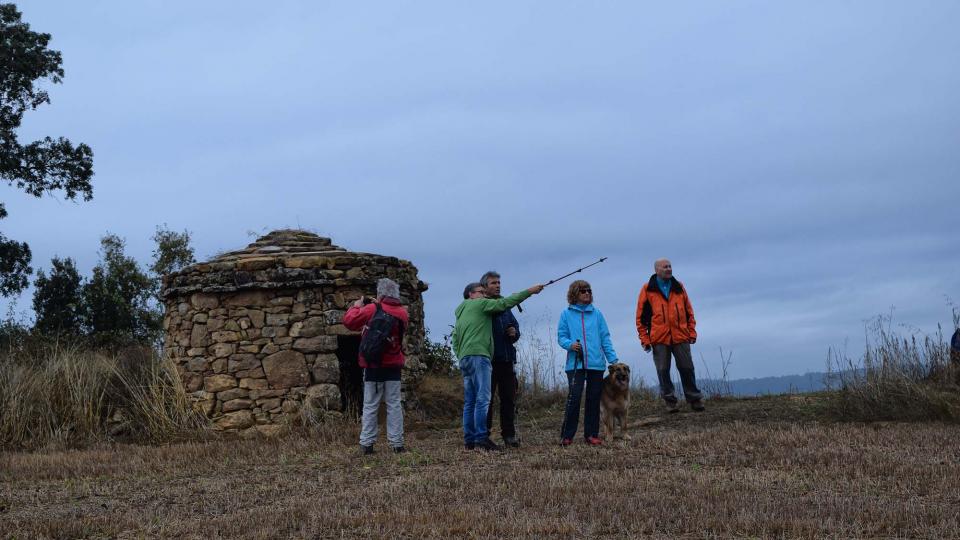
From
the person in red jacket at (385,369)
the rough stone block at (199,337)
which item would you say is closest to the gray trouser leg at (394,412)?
the person in red jacket at (385,369)

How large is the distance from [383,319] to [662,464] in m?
3.05

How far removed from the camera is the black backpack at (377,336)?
32.1 ft

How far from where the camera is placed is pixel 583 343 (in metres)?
9.62

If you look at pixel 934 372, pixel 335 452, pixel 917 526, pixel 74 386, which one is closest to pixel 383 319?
pixel 335 452

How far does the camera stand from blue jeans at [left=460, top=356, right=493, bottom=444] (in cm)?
973

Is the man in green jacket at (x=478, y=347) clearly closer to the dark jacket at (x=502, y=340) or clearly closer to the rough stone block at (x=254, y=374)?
the dark jacket at (x=502, y=340)

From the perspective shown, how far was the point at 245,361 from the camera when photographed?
13906mm

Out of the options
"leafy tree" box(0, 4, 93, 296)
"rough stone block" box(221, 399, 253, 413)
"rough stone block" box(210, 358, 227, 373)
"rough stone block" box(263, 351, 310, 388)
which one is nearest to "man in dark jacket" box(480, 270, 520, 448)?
"rough stone block" box(263, 351, 310, 388)

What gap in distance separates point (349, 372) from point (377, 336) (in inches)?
220

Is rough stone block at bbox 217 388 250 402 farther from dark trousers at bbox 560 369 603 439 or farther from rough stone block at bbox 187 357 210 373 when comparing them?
dark trousers at bbox 560 369 603 439

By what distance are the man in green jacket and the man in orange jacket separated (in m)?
3.31

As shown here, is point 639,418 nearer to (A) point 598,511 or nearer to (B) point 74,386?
(A) point 598,511

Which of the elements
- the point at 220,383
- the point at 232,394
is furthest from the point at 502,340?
the point at 220,383

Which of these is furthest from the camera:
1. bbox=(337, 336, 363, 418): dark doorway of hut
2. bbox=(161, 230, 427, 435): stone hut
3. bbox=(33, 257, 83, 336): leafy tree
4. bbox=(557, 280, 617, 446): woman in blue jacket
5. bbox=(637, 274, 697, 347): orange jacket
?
bbox=(33, 257, 83, 336): leafy tree
